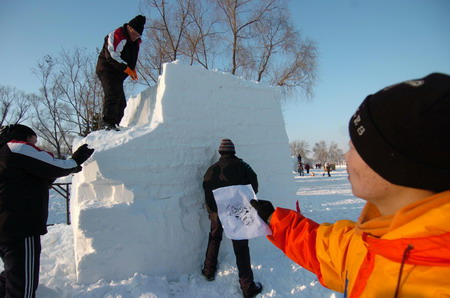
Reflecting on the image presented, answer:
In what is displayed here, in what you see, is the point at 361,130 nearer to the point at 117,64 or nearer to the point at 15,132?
the point at 15,132

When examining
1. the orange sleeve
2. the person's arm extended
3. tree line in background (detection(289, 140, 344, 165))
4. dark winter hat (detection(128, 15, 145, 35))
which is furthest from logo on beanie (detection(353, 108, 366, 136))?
tree line in background (detection(289, 140, 344, 165))

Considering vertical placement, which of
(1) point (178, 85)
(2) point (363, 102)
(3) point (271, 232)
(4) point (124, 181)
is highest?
(1) point (178, 85)

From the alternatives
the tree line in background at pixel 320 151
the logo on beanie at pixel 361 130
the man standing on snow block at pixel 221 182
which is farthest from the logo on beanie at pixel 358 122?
the tree line in background at pixel 320 151

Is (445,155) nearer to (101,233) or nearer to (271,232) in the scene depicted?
(271,232)

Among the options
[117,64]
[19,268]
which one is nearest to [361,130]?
[19,268]

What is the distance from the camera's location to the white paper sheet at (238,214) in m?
1.84

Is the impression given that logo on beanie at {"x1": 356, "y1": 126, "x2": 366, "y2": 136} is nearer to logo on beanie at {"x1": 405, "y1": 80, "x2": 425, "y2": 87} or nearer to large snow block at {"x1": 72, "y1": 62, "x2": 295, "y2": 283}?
logo on beanie at {"x1": 405, "y1": 80, "x2": 425, "y2": 87}

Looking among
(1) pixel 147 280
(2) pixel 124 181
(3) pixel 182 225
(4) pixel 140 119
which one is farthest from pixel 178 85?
(1) pixel 147 280

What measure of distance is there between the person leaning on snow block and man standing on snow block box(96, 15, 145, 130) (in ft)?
11.4

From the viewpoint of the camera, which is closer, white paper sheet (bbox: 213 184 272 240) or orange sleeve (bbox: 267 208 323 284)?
orange sleeve (bbox: 267 208 323 284)

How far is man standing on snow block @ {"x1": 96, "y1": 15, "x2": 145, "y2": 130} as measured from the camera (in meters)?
3.69

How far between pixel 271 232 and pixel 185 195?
83.1 inches

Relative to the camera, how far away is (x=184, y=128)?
12.5ft

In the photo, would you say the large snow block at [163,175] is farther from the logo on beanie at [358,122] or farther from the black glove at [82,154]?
the logo on beanie at [358,122]
